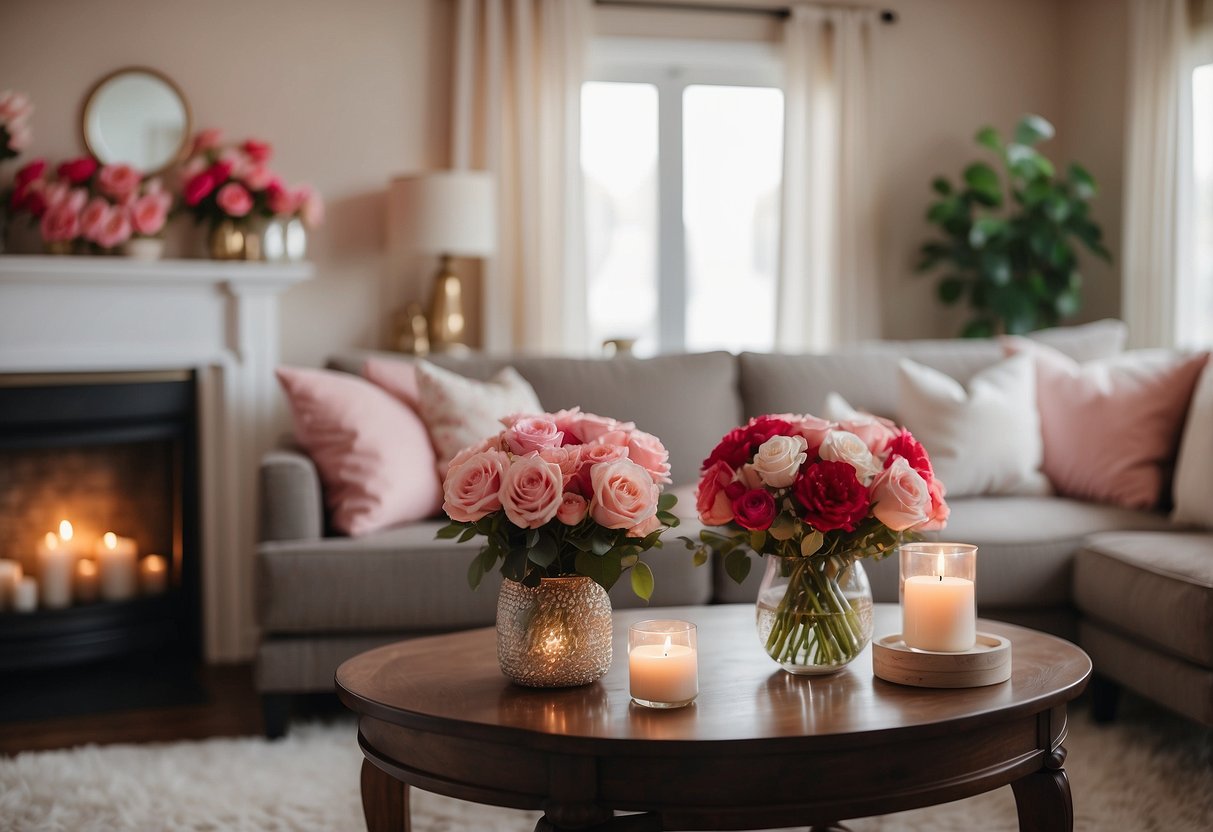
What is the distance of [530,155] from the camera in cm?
432

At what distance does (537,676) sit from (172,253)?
114 inches

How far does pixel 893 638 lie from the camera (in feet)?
5.66

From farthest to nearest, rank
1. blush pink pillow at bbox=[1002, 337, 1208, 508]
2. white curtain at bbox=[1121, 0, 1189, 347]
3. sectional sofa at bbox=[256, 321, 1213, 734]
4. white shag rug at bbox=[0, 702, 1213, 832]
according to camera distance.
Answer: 1. white curtain at bbox=[1121, 0, 1189, 347]
2. blush pink pillow at bbox=[1002, 337, 1208, 508]
3. sectional sofa at bbox=[256, 321, 1213, 734]
4. white shag rug at bbox=[0, 702, 1213, 832]

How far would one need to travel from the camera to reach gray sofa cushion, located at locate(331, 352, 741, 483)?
11.1 feet

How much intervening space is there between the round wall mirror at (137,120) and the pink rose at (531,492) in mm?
2912

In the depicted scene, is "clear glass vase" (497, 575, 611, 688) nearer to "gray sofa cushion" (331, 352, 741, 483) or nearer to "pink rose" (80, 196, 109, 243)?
"gray sofa cushion" (331, 352, 741, 483)

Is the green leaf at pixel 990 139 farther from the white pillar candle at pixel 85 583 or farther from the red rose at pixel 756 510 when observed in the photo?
the white pillar candle at pixel 85 583

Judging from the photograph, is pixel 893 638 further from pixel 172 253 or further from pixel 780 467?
pixel 172 253

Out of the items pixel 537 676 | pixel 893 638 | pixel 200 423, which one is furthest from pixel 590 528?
pixel 200 423

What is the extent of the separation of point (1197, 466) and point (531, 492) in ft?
7.08

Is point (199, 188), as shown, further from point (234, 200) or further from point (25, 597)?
point (25, 597)

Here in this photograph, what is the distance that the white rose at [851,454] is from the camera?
1.58 m

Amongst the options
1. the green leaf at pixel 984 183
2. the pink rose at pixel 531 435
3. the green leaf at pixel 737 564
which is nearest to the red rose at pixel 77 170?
the pink rose at pixel 531 435

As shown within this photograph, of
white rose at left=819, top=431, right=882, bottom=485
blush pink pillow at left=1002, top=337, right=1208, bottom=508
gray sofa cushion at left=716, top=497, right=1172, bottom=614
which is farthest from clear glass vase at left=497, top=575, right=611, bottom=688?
blush pink pillow at left=1002, top=337, right=1208, bottom=508
